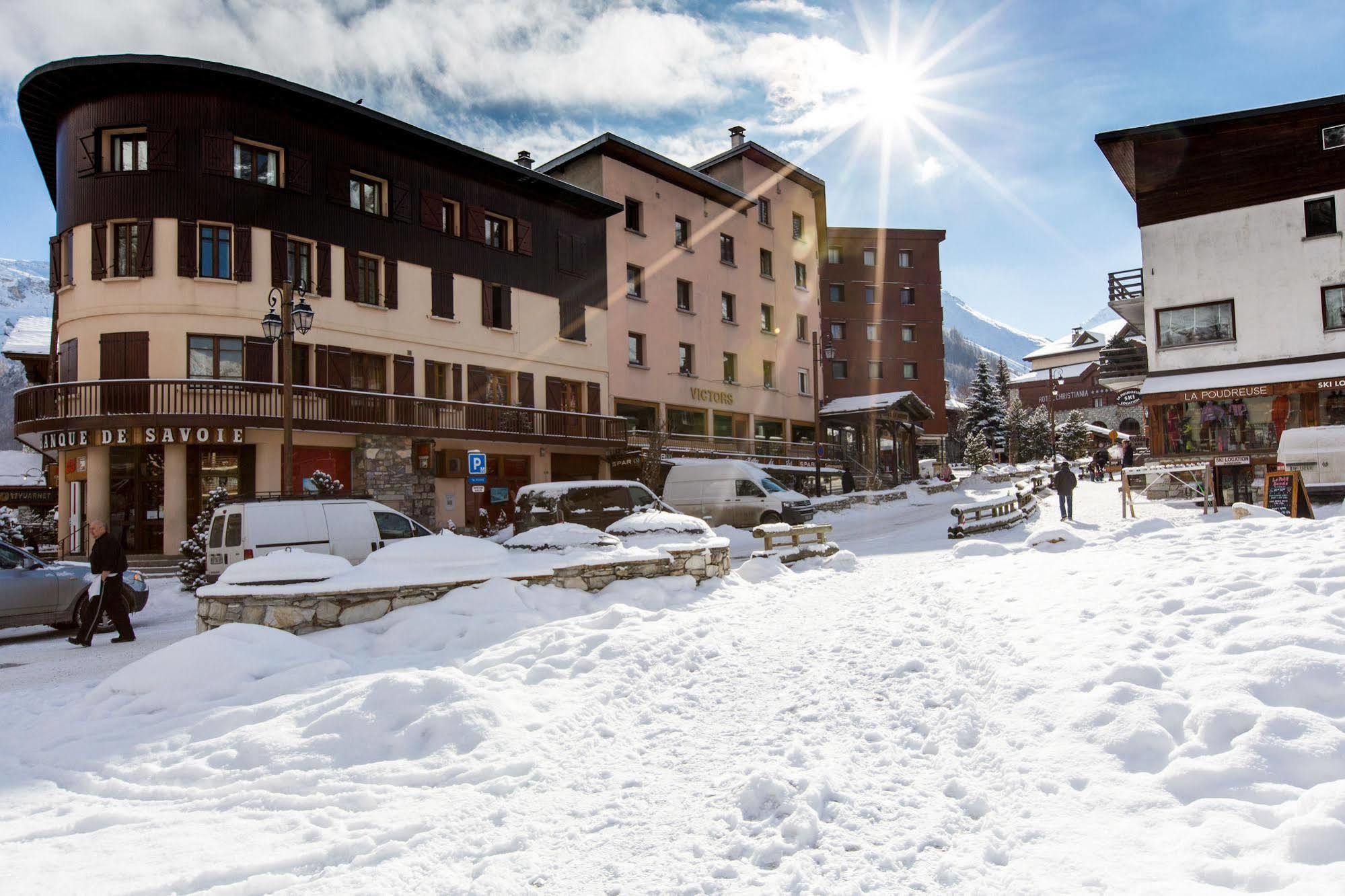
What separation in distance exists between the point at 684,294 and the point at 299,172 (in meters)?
18.5

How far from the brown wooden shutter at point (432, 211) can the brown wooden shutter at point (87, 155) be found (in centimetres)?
911

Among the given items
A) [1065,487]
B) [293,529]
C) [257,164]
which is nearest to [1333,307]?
Result: [1065,487]

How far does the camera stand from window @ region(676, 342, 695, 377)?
36688 millimetres

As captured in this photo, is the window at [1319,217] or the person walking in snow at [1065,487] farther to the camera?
the window at [1319,217]

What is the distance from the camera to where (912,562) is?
1453cm

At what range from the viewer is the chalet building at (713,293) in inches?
1347

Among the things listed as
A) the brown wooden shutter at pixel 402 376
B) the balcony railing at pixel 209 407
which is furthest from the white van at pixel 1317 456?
the brown wooden shutter at pixel 402 376

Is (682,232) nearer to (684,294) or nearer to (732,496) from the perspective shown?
(684,294)

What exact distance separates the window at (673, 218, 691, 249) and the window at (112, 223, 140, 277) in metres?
22.1

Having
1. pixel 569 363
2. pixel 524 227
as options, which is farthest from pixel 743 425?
pixel 524 227

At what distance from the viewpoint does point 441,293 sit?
27.1 meters

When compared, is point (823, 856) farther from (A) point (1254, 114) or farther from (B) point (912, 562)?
(A) point (1254, 114)

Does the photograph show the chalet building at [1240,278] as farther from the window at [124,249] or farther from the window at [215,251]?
the window at [124,249]

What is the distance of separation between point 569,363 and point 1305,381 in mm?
25875
